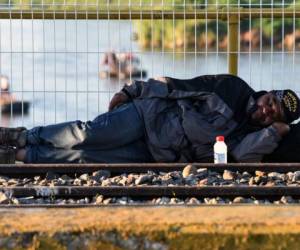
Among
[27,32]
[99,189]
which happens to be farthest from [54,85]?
[99,189]

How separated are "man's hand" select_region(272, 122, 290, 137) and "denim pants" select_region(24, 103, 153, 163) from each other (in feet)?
3.20

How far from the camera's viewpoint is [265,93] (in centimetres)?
740

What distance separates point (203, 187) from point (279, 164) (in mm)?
1034

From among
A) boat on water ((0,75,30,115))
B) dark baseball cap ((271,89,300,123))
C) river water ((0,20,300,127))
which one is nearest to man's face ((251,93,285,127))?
dark baseball cap ((271,89,300,123))

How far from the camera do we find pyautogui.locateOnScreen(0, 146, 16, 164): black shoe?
718 cm

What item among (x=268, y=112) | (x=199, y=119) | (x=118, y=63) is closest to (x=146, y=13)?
(x=199, y=119)

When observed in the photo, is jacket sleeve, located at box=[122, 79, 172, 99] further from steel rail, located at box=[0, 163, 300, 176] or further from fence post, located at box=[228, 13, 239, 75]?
fence post, located at box=[228, 13, 239, 75]

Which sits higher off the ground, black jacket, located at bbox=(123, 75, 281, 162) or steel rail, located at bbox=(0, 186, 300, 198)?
black jacket, located at bbox=(123, 75, 281, 162)

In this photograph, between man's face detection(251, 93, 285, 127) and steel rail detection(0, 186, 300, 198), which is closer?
steel rail detection(0, 186, 300, 198)

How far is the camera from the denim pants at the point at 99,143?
7.27 m

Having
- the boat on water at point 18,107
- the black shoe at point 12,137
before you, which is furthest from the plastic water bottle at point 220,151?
the boat on water at point 18,107

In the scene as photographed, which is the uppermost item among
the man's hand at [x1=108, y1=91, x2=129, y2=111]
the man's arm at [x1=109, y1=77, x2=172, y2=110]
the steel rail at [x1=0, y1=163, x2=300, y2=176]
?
the man's arm at [x1=109, y1=77, x2=172, y2=110]


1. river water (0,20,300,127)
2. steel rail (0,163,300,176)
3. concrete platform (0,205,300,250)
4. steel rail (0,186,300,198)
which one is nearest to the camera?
concrete platform (0,205,300,250)

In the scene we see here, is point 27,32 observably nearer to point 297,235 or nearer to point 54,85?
point 54,85
